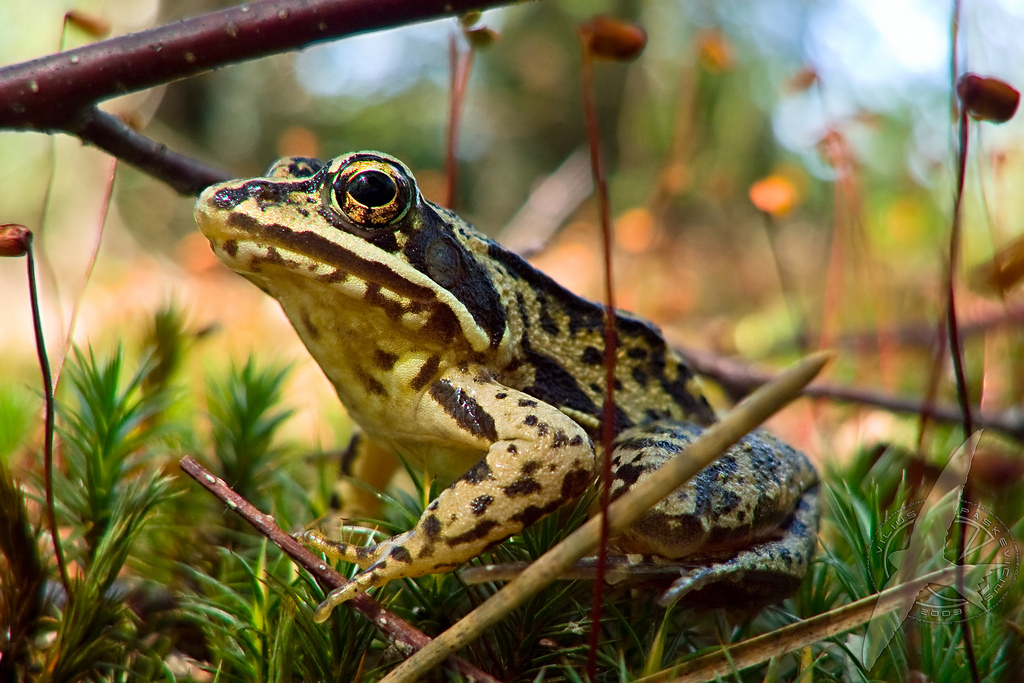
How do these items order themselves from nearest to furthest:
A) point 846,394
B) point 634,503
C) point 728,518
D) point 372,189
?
point 634,503 → point 728,518 → point 372,189 → point 846,394

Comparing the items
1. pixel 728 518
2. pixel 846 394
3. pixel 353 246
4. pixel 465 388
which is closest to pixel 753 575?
pixel 728 518

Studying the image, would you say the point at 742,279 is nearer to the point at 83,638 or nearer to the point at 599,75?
the point at 599,75

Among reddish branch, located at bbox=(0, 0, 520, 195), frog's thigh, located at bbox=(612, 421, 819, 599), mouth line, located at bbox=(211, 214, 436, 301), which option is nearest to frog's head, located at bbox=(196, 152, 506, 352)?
mouth line, located at bbox=(211, 214, 436, 301)

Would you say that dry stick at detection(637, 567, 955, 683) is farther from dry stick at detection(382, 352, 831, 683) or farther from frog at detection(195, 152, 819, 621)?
dry stick at detection(382, 352, 831, 683)

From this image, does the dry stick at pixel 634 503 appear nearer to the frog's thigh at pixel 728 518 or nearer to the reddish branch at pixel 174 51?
the frog's thigh at pixel 728 518

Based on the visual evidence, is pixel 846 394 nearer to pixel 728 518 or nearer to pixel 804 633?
pixel 728 518

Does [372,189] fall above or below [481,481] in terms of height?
above

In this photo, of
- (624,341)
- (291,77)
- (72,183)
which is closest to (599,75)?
(291,77)

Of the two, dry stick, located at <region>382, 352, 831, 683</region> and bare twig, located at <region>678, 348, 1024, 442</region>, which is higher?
dry stick, located at <region>382, 352, 831, 683</region>
